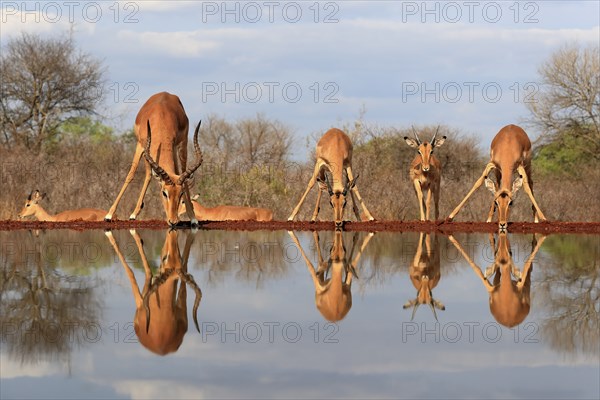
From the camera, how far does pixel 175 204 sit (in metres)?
19.9

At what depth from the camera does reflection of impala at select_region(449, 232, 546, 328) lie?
9297 millimetres

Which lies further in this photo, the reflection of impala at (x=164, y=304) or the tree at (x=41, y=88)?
the tree at (x=41, y=88)

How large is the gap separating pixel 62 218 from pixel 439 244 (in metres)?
10.2

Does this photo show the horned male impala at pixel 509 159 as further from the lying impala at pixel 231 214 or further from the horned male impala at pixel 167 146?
the horned male impala at pixel 167 146

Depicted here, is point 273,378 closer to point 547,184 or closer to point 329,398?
point 329,398

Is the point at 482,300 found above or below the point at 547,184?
below

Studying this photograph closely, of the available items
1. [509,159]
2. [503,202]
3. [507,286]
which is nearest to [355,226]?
[503,202]

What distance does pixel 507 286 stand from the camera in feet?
37.2

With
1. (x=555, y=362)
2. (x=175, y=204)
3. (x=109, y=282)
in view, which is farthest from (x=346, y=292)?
(x=175, y=204)

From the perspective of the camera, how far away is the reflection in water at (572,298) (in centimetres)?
794

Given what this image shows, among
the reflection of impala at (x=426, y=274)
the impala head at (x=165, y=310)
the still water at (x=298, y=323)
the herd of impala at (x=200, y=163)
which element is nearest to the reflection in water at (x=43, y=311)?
the still water at (x=298, y=323)

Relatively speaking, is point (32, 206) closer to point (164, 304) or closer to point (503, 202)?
point (503, 202)

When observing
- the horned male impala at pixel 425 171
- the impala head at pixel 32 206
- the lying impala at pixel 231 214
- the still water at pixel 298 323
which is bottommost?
the still water at pixel 298 323

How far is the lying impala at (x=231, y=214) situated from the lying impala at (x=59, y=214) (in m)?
2.06
